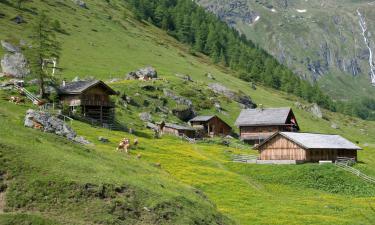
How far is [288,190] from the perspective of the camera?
65375mm

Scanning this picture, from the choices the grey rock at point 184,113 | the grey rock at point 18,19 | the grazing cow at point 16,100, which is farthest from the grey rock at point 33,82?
the grey rock at point 18,19

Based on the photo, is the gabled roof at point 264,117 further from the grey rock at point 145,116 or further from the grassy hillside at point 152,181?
the grey rock at point 145,116

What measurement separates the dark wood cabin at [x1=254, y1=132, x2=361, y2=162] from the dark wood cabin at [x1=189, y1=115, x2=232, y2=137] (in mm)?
36508

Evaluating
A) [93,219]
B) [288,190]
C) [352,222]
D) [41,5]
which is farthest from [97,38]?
[93,219]

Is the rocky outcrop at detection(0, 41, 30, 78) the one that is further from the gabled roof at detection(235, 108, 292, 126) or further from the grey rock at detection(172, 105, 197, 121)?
the gabled roof at detection(235, 108, 292, 126)

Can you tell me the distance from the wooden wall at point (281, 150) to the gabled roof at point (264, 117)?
104 feet

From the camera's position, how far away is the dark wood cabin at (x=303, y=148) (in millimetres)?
80500

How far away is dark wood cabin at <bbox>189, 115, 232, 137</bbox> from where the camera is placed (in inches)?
4766

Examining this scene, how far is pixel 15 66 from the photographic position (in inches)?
4181

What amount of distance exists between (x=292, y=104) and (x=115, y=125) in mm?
104634

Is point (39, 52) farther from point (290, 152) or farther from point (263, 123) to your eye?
point (263, 123)

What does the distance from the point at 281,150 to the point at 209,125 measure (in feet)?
133

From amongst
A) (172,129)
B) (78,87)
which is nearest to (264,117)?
(172,129)

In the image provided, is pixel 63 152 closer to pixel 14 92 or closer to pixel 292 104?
pixel 14 92
